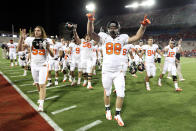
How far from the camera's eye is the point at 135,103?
4.97 meters

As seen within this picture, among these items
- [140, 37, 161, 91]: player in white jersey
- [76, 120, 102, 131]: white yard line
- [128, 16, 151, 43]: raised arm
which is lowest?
[76, 120, 102, 131]: white yard line

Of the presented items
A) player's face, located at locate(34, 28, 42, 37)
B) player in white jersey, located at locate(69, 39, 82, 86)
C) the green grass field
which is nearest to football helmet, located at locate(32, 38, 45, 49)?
player's face, located at locate(34, 28, 42, 37)

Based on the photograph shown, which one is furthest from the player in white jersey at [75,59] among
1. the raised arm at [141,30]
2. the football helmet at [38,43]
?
the raised arm at [141,30]

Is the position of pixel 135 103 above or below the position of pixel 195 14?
below

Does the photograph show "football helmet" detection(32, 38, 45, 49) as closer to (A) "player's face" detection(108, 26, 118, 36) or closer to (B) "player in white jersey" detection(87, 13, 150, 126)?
(B) "player in white jersey" detection(87, 13, 150, 126)

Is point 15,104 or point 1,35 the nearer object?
point 15,104

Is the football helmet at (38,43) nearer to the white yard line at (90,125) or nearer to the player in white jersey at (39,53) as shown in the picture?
the player in white jersey at (39,53)

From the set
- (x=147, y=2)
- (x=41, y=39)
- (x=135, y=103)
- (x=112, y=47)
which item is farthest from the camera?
(x=147, y=2)

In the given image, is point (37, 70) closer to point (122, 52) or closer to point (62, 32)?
point (122, 52)

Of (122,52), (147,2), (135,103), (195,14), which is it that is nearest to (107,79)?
(122,52)

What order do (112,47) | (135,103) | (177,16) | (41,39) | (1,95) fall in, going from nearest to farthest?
(112,47) → (41,39) → (135,103) → (1,95) → (177,16)

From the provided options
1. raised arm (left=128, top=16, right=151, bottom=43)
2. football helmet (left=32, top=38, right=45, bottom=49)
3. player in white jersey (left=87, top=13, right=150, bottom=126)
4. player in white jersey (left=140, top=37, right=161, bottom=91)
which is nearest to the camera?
raised arm (left=128, top=16, right=151, bottom=43)

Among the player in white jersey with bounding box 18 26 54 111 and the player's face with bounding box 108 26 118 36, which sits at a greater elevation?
the player's face with bounding box 108 26 118 36

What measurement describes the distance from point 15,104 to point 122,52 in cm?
376
